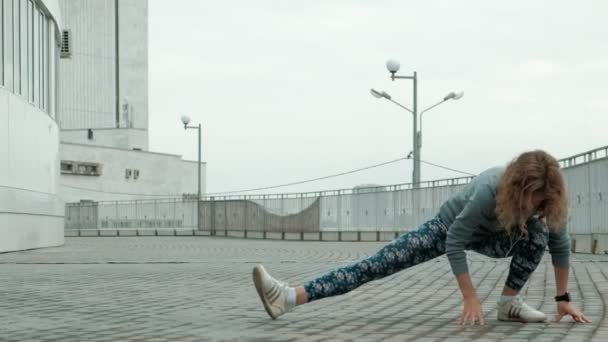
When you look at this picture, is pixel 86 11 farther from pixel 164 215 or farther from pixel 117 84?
pixel 164 215

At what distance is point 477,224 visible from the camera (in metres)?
6.12

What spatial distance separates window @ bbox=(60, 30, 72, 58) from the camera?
38572mm

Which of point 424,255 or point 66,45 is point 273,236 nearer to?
point 66,45

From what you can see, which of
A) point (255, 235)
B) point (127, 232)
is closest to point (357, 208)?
point (255, 235)

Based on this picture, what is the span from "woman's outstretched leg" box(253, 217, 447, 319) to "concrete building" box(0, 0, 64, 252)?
46.8ft

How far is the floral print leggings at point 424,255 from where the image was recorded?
250 inches

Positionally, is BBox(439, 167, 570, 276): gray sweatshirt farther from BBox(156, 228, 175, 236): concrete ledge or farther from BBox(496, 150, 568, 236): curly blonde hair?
BBox(156, 228, 175, 236): concrete ledge

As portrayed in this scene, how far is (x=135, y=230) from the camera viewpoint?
5362 centimetres

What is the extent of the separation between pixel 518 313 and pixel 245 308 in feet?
7.10

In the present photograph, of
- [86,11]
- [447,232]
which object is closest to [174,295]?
[447,232]

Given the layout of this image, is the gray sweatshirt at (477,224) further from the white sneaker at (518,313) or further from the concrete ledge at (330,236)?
the concrete ledge at (330,236)

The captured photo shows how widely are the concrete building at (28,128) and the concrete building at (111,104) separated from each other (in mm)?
40109

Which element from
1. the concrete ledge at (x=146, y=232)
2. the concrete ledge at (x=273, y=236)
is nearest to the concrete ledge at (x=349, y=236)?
the concrete ledge at (x=273, y=236)

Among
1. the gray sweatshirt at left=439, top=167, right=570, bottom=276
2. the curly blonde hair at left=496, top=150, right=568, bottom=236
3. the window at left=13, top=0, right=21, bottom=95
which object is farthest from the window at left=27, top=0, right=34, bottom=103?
the curly blonde hair at left=496, top=150, right=568, bottom=236
